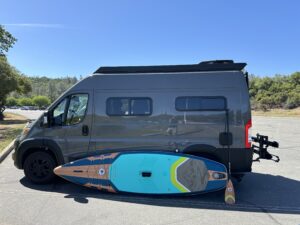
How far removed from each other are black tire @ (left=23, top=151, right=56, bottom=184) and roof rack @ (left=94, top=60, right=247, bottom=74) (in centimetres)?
220

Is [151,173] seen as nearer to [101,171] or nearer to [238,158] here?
[101,171]

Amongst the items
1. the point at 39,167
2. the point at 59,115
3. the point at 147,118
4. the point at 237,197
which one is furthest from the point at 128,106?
the point at 237,197

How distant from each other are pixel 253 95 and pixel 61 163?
8552cm

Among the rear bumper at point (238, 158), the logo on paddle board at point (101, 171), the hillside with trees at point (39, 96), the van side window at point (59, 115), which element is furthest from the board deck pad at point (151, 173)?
the hillside with trees at point (39, 96)

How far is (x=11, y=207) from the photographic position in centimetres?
566

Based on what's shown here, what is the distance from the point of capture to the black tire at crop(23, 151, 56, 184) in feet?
23.5

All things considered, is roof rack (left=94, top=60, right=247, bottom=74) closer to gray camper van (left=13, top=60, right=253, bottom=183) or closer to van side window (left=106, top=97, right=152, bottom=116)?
gray camper van (left=13, top=60, right=253, bottom=183)

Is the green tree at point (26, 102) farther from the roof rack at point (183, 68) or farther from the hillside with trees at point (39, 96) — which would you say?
the roof rack at point (183, 68)

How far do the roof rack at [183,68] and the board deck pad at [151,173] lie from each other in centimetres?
174

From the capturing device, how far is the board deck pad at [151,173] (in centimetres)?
624

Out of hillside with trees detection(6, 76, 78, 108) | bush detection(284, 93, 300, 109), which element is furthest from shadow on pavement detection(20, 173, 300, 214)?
hillside with trees detection(6, 76, 78, 108)

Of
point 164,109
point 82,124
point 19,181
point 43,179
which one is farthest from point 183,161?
point 19,181

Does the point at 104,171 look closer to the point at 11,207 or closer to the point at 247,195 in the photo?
the point at 11,207

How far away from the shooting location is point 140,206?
19.1 ft
